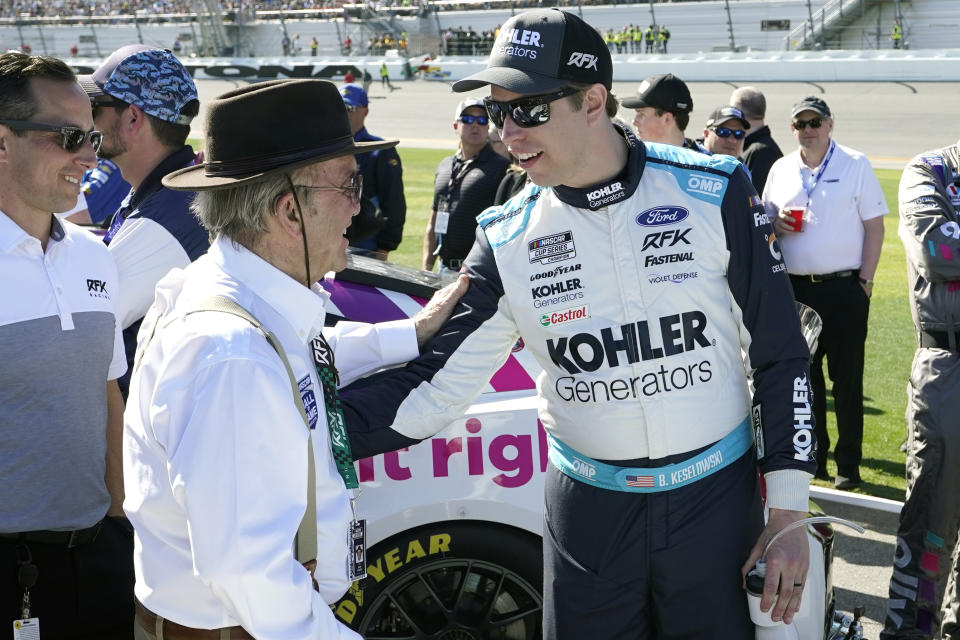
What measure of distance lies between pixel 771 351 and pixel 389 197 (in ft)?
17.3

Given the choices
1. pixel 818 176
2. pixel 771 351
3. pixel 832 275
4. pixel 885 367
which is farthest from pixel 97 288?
pixel 885 367

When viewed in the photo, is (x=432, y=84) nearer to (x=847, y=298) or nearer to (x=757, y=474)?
(x=847, y=298)

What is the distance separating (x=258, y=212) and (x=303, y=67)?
156ft

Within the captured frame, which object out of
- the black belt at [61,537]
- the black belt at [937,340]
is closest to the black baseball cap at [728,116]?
the black belt at [937,340]

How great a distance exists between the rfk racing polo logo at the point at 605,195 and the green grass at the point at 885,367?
375cm

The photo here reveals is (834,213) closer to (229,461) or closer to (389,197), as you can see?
(389,197)

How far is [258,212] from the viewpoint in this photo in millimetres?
1864

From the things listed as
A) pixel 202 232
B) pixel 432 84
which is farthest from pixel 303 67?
pixel 202 232

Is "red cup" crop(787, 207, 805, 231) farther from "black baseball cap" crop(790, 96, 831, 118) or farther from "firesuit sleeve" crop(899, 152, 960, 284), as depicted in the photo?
"firesuit sleeve" crop(899, 152, 960, 284)

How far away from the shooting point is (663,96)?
538cm

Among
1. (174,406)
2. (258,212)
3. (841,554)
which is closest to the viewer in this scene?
(174,406)

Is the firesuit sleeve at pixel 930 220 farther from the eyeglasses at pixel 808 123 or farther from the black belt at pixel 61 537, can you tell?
the black belt at pixel 61 537

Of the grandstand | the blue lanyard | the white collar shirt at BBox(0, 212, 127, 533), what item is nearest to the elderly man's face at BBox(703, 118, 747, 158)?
the blue lanyard

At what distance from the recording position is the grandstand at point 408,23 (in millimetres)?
39625
